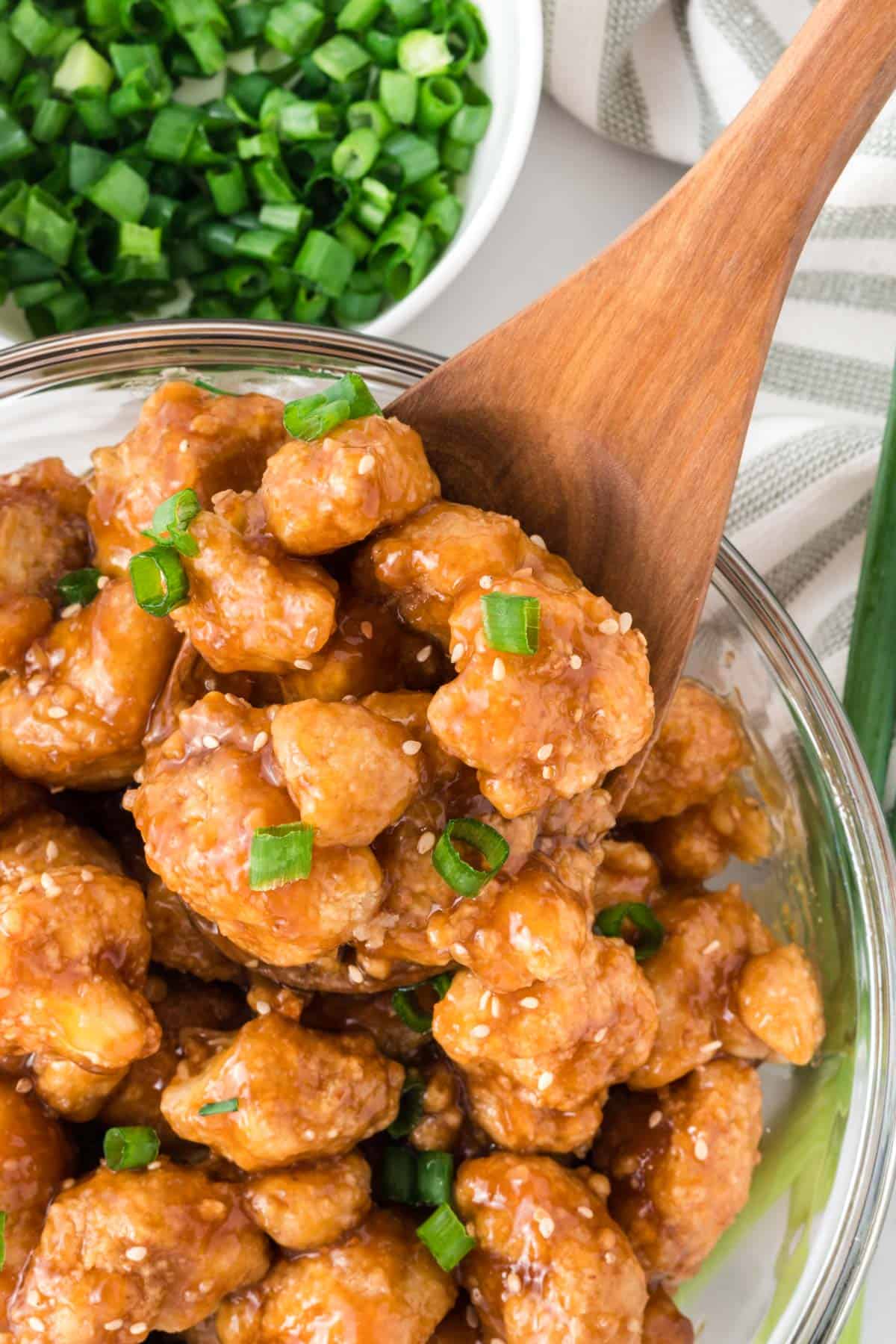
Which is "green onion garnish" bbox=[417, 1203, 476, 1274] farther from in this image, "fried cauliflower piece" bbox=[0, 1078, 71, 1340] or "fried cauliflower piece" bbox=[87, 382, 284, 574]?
"fried cauliflower piece" bbox=[87, 382, 284, 574]

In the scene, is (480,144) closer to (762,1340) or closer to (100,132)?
(100,132)

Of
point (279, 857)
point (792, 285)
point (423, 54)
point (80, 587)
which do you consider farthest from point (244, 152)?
point (279, 857)

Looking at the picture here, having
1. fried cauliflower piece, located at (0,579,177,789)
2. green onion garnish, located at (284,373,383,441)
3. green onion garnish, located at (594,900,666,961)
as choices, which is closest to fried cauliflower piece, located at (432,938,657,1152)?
green onion garnish, located at (594,900,666,961)

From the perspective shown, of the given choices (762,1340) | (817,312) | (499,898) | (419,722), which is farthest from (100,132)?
(762,1340)

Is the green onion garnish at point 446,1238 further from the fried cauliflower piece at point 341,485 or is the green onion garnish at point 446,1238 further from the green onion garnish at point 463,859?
the fried cauliflower piece at point 341,485

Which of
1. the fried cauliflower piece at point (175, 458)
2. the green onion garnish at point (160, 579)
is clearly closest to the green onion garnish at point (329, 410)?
the fried cauliflower piece at point (175, 458)
